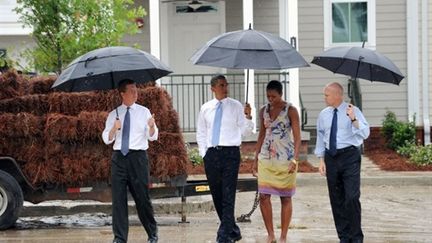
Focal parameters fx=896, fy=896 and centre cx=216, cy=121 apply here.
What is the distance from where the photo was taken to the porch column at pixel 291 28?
709 inches

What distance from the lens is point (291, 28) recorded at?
18.2 meters

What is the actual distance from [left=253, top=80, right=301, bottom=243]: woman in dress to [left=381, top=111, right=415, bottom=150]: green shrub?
33.4 ft

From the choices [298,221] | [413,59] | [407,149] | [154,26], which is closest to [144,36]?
[154,26]

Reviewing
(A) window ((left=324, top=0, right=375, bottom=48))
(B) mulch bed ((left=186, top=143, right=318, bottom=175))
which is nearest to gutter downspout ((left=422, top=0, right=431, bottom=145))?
(A) window ((left=324, top=0, right=375, bottom=48))

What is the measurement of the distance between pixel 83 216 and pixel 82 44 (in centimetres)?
256

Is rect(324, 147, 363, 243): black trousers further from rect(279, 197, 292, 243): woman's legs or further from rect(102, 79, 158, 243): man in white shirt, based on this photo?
rect(102, 79, 158, 243): man in white shirt

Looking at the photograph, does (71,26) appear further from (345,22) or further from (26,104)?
(345,22)

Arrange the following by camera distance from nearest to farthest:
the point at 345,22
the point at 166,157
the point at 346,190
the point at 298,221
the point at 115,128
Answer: the point at 115,128 < the point at 346,190 < the point at 166,157 < the point at 298,221 < the point at 345,22

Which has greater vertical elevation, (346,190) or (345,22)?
(345,22)

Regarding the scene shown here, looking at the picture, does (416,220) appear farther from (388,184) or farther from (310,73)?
(310,73)

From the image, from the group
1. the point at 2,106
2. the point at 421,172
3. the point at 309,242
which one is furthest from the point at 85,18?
the point at 421,172

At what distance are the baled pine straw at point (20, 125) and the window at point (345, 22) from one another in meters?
10.1

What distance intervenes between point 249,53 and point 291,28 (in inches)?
368

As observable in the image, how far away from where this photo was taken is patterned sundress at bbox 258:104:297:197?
938 cm
